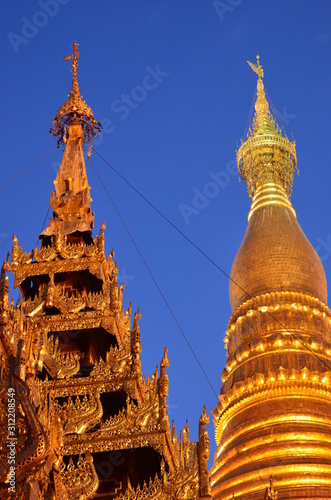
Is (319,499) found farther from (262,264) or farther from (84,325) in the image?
(262,264)

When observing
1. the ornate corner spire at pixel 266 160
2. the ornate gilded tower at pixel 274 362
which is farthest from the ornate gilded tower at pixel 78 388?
the ornate corner spire at pixel 266 160

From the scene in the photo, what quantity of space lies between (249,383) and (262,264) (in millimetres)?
5436

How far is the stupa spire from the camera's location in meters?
23.8

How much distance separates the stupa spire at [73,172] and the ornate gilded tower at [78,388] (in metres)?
0.04

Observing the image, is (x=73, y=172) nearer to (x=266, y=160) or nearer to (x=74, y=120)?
(x=74, y=120)

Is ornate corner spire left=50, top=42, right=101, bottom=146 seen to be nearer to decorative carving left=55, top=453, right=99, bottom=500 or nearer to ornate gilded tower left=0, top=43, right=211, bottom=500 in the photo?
ornate gilded tower left=0, top=43, right=211, bottom=500

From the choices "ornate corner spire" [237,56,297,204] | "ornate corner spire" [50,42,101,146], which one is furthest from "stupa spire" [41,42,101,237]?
"ornate corner spire" [237,56,297,204]

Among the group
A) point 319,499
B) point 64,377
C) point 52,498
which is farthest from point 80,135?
point 52,498

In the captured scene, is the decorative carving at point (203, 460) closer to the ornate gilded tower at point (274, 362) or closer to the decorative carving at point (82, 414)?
the decorative carving at point (82, 414)

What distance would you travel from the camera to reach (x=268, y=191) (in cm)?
3709

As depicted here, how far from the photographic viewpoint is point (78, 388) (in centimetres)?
1859

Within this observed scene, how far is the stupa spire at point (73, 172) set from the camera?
77.9 ft

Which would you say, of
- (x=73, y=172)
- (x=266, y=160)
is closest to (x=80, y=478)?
(x=73, y=172)

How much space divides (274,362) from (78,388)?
39.5ft
